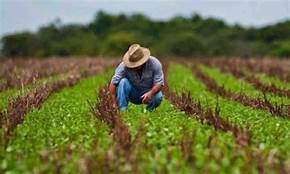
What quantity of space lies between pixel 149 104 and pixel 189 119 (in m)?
1.78


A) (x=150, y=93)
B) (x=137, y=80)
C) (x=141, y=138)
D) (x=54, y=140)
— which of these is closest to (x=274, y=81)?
(x=137, y=80)

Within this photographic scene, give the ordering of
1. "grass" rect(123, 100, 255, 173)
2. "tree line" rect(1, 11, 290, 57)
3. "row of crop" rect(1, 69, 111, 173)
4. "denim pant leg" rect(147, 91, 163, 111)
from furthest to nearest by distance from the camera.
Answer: "tree line" rect(1, 11, 290, 57)
"denim pant leg" rect(147, 91, 163, 111)
"row of crop" rect(1, 69, 111, 173)
"grass" rect(123, 100, 255, 173)

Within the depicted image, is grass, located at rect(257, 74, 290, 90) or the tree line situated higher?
grass, located at rect(257, 74, 290, 90)

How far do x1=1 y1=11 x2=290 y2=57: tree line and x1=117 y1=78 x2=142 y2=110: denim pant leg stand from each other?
53.5 meters

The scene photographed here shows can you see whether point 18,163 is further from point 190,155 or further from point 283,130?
point 283,130

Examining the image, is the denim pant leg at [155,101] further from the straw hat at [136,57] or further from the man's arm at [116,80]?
the straw hat at [136,57]

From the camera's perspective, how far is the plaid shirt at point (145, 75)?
11805 millimetres

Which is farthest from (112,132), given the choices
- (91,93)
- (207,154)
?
(91,93)

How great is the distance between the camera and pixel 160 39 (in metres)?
87.6

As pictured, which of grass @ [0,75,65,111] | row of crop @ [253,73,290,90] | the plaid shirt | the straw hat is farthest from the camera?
row of crop @ [253,73,290,90]

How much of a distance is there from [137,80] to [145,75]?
0.20 metres

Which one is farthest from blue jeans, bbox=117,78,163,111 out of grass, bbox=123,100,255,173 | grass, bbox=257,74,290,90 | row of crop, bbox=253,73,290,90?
grass, bbox=257,74,290,90

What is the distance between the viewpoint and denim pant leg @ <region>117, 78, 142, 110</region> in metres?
12.0

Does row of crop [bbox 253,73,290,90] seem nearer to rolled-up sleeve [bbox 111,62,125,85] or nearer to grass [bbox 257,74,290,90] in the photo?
grass [bbox 257,74,290,90]
